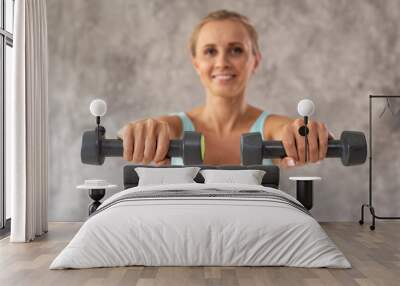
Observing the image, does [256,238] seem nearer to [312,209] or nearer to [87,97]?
[312,209]

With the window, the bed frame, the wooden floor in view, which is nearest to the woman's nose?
the bed frame

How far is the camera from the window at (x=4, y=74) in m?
5.23

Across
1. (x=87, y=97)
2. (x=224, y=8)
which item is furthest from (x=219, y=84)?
(x=87, y=97)

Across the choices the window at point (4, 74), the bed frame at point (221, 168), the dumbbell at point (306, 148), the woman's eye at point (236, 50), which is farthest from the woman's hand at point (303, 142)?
the window at point (4, 74)

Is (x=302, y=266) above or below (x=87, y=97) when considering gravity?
below

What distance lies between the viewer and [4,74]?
532cm

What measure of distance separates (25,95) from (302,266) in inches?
108

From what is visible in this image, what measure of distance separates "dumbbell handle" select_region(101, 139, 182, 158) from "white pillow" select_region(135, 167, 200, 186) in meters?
4.89

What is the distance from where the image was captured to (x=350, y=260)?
3.98m

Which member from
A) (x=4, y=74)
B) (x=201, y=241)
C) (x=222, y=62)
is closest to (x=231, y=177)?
(x=222, y=62)

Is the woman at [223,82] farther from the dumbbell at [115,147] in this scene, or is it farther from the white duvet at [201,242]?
the dumbbell at [115,147]

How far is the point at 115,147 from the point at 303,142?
0.14 meters

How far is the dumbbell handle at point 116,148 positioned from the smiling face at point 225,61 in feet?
14.0

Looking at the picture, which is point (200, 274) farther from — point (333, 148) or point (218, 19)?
point (218, 19)
